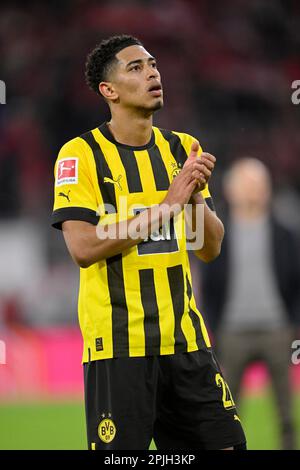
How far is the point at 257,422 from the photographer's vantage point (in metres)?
7.07

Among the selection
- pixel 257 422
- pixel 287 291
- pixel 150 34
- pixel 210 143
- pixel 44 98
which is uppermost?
pixel 150 34

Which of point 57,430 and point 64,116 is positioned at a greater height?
point 64,116

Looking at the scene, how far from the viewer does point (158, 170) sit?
367cm

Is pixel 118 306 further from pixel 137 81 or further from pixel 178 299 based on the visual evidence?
pixel 137 81

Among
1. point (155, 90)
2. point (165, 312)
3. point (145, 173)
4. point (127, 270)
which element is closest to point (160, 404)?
point (165, 312)

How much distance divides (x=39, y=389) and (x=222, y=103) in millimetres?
7098

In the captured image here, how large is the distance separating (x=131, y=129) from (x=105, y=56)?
1.04ft

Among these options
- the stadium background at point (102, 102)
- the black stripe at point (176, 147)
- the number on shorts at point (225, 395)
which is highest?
the stadium background at point (102, 102)

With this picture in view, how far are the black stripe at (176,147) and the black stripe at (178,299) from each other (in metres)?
0.44

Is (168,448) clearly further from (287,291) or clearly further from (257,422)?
(257,422)

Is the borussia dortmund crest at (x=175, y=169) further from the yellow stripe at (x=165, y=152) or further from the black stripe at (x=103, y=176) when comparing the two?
the black stripe at (x=103, y=176)

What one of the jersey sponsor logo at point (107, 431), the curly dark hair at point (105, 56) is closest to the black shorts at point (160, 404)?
the jersey sponsor logo at point (107, 431)

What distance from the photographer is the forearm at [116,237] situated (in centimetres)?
344
